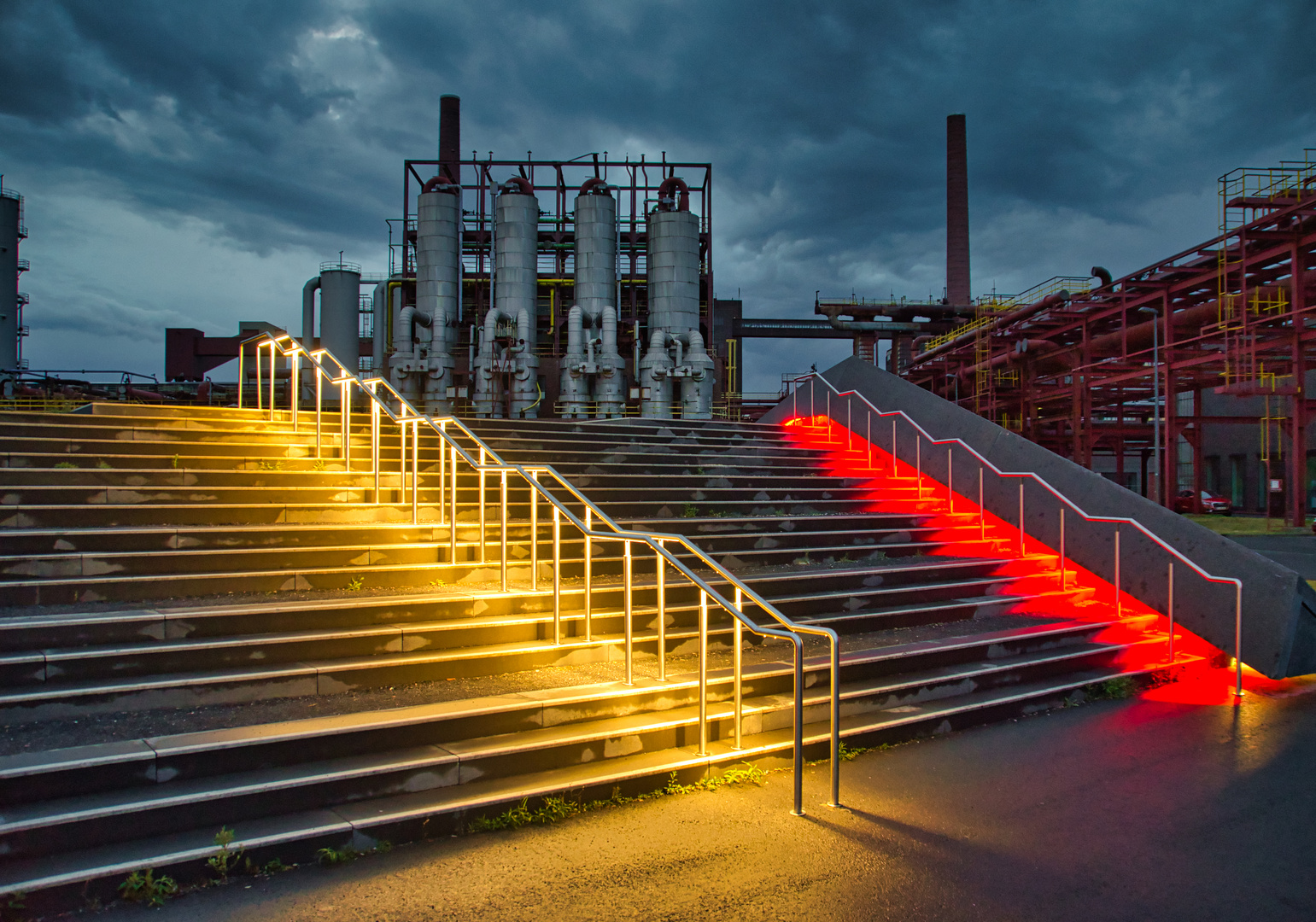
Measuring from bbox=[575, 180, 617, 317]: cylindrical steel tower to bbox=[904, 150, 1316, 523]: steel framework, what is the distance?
13907 millimetres

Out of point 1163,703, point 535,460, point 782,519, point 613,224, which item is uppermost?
point 613,224

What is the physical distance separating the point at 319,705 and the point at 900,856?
3086mm

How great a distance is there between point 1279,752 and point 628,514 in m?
5.60

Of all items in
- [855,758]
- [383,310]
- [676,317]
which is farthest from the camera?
[383,310]

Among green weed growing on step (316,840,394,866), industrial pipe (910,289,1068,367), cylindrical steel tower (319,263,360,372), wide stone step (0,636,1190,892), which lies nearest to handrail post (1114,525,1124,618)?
wide stone step (0,636,1190,892)

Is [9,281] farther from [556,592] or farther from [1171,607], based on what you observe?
[1171,607]

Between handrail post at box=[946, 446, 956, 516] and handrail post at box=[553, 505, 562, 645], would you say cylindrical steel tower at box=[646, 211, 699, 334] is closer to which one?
handrail post at box=[946, 446, 956, 516]

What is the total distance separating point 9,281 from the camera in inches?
1219

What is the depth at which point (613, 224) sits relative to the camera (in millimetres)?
25953

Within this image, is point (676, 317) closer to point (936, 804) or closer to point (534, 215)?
point (534, 215)

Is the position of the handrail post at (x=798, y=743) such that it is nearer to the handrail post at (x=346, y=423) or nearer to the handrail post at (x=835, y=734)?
the handrail post at (x=835, y=734)

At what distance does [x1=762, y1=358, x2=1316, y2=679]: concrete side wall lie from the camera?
7082 mm

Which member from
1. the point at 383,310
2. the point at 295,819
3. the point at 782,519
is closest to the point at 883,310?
the point at 383,310

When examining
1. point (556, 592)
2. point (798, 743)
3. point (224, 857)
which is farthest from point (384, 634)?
point (798, 743)
